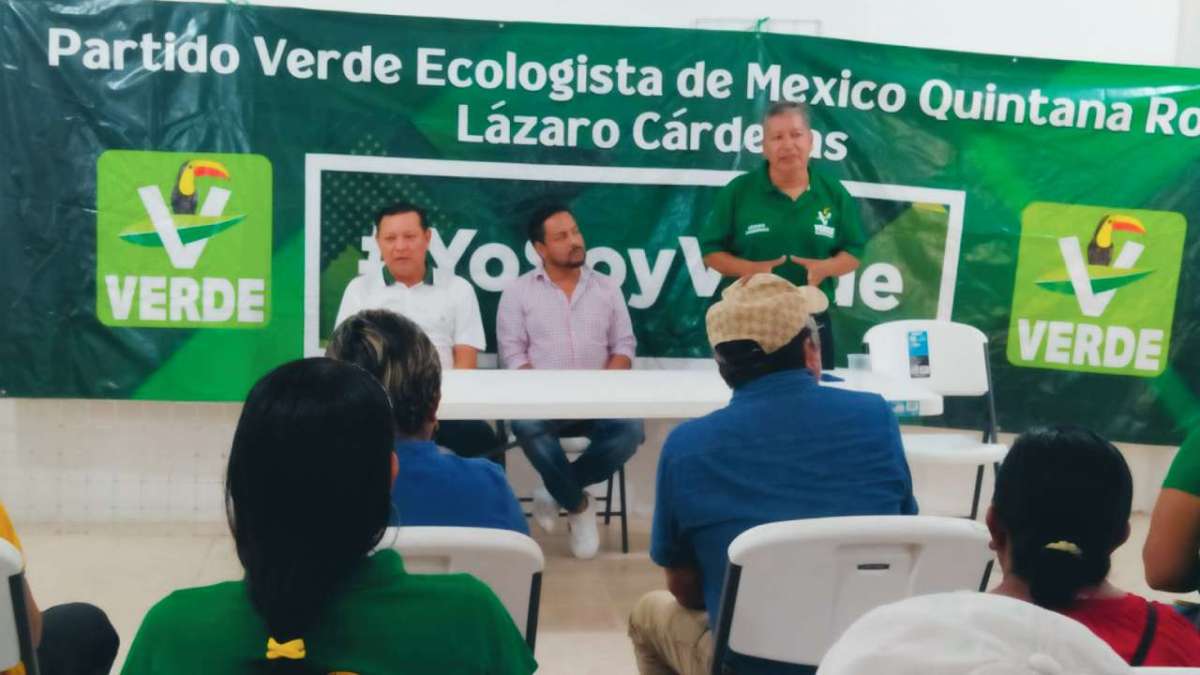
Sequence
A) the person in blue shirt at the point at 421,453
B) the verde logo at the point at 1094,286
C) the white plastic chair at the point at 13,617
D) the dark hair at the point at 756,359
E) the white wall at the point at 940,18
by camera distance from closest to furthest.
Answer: the white plastic chair at the point at 13,617, the person in blue shirt at the point at 421,453, the dark hair at the point at 756,359, the white wall at the point at 940,18, the verde logo at the point at 1094,286

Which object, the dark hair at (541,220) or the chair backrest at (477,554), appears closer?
the chair backrest at (477,554)

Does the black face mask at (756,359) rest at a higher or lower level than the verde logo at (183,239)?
lower

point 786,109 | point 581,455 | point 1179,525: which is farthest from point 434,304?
point 1179,525

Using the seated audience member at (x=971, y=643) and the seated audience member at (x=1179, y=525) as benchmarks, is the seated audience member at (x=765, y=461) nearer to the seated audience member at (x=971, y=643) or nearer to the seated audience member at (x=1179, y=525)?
the seated audience member at (x=1179, y=525)

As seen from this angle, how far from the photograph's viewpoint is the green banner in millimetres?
4422

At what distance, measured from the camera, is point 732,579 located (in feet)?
6.42

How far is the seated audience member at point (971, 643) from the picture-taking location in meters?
0.83

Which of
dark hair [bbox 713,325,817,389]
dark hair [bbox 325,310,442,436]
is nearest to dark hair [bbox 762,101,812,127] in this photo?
dark hair [bbox 713,325,817,389]

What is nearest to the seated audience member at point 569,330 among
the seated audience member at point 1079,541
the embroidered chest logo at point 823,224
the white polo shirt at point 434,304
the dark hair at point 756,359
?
the white polo shirt at point 434,304

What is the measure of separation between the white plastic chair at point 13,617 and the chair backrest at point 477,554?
0.52m

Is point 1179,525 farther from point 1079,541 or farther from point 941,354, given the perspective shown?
point 941,354

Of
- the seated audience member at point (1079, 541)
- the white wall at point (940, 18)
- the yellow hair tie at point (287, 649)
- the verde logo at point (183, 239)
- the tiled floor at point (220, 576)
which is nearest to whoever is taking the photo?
the yellow hair tie at point (287, 649)

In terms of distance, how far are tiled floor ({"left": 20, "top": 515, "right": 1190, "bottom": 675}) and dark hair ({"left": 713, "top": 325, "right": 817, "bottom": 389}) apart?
1.32 m

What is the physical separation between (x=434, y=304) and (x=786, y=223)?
1308 mm
